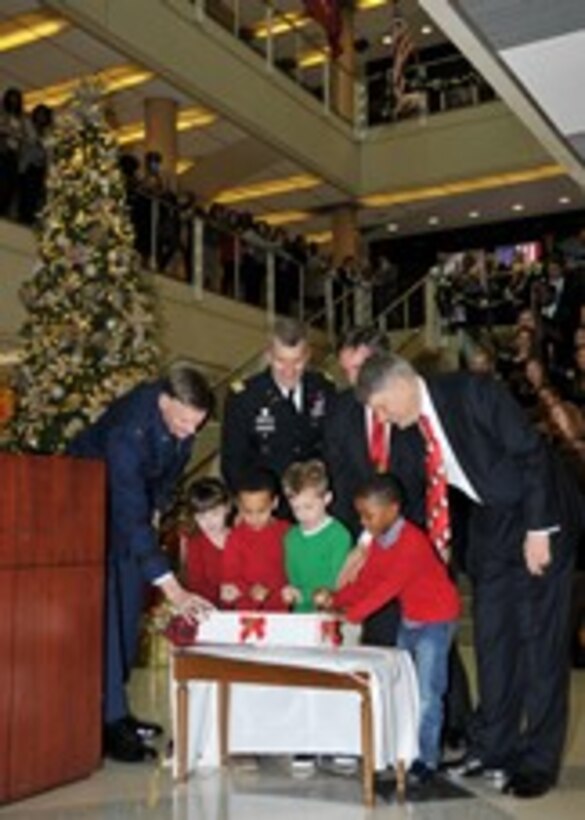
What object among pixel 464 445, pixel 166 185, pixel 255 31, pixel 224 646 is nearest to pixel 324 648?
pixel 224 646

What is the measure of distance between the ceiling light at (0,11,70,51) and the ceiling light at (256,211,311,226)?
6943 mm

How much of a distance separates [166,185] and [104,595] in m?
8.77

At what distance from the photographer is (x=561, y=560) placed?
3965 millimetres

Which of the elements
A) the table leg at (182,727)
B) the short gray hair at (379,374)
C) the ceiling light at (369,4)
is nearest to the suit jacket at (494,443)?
the short gray hair at (379,374)

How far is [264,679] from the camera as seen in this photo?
3.69 metres

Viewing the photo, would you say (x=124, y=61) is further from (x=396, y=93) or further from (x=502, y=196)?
(x=502, y=196)

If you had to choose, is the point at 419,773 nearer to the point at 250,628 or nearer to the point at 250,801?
the point at 250,801

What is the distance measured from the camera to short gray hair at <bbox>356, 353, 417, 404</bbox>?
147 inches

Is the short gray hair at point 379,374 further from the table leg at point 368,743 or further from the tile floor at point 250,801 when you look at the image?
the tile floor at point 250,801

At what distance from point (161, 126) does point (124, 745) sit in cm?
1208

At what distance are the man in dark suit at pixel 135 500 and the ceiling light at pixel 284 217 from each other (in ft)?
52.8

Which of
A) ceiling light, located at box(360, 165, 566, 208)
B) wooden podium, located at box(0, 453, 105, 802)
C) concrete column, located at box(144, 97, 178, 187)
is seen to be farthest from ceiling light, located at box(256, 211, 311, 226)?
wooden podium, located at box(0, 453, 105, 802)

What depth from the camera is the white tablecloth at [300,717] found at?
12.5ft

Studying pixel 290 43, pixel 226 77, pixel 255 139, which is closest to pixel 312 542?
pixel 226 77
